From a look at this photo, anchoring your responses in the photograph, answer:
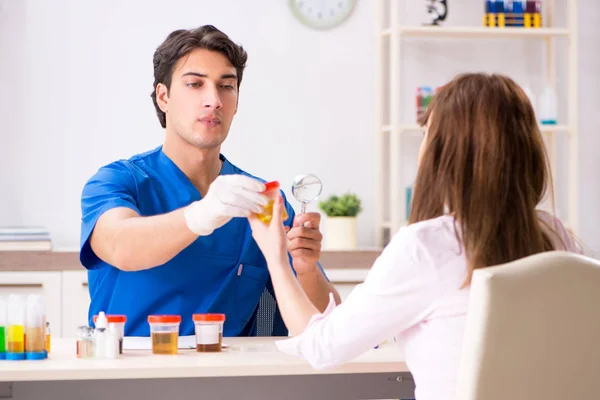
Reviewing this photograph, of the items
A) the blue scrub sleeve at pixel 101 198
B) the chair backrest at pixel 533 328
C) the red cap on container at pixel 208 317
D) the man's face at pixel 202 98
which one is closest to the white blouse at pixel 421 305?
the chair backrest at pixel 533 328

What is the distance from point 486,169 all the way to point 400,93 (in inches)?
104

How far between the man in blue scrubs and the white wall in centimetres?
156

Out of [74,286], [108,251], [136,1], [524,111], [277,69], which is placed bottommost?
[74,286]

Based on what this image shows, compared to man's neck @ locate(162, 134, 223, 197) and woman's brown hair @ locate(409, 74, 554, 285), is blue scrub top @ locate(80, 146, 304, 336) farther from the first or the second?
woman's brown hair @ locate(409, 74, 554, 285)

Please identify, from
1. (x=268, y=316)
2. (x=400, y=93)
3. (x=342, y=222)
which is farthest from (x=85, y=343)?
(x=400, y=93)

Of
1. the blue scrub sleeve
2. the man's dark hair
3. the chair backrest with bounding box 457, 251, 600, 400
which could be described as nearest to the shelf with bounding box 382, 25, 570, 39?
the man's dark hair

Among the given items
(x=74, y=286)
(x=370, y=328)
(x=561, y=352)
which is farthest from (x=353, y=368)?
(x=74, y=286)

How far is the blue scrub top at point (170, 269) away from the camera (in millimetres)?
2031

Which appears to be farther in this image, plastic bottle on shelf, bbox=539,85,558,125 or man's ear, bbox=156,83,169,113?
plastic bottle on shelf, bbox=539,85,558,125

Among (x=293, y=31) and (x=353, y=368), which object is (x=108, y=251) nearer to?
(x=353, y=368)

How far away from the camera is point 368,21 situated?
156 inches

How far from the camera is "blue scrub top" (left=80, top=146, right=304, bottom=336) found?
6.66 ft

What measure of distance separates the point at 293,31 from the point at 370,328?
2.76 m

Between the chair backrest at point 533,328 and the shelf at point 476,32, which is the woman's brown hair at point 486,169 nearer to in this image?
the chair backrest at point 533,328
